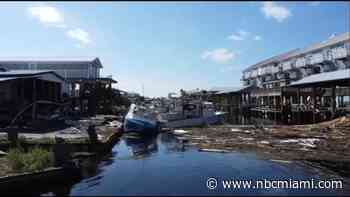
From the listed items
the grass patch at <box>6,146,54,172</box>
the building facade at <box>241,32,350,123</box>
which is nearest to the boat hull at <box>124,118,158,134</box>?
the grass patch at <box>6,146,54,172</box>

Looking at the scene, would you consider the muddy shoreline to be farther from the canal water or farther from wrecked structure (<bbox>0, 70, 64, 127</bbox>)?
wrecked structure (<bbox>0, 70, 64, 127</bbox>)

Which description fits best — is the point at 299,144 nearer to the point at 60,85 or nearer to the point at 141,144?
the point at 141,144

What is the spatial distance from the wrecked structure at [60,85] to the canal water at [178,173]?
11148 millimetres

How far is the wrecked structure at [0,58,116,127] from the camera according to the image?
2630 centimetres

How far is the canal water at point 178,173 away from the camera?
9.87 meters

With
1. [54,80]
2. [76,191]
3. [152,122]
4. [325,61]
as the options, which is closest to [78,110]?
[54,80]

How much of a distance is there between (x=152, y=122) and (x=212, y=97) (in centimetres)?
3884

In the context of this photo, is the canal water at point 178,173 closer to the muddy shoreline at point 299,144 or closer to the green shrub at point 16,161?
the muddy shoreline at point 299,144

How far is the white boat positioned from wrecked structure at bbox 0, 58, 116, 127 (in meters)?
9.92

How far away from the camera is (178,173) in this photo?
39.8 ft

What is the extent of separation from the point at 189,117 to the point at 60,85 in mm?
13895

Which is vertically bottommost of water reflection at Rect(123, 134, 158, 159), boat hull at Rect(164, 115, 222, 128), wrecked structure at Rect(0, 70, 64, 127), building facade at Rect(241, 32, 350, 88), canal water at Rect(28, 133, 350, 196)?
canal water at Rect(28, 133, 350, 196)

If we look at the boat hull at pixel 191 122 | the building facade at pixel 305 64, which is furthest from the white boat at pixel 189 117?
the building facade at pixel 305 64

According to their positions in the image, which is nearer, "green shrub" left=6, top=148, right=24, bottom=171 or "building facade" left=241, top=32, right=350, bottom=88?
"green shrub" left=6, top=148, right=24, bottom=171
